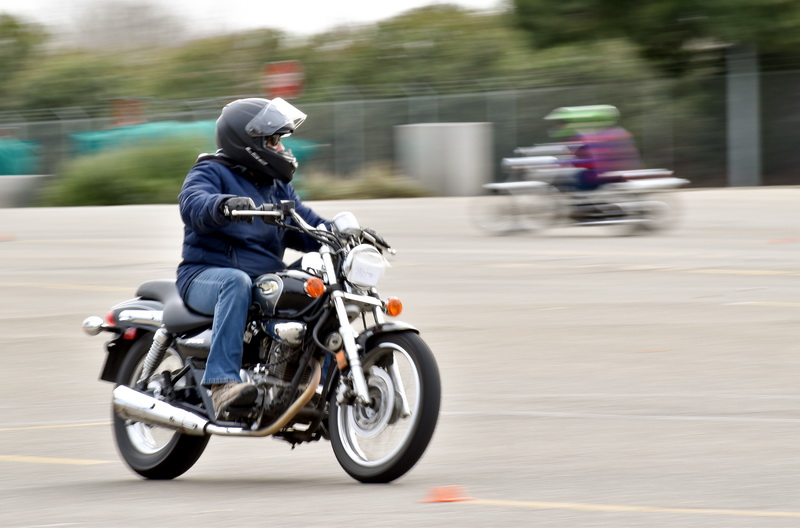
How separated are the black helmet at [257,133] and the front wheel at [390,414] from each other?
3.38 ft

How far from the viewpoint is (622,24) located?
35.7 m

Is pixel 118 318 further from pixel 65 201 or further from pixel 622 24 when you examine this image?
pixel 622 24

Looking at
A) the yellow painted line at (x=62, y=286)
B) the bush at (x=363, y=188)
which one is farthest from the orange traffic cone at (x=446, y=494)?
the bush at (x=363, y=188)

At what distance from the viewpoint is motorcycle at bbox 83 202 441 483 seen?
6172mm

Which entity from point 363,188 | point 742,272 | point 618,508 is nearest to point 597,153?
point 742,272

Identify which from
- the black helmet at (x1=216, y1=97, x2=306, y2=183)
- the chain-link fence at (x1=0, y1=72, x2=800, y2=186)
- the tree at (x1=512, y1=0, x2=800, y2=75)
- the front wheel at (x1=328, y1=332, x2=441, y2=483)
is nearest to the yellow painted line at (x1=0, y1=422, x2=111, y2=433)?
the black helmet at (x1=216, y1=97, x2=306, y2=183)

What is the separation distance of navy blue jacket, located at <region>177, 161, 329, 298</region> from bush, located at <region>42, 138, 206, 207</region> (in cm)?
2421

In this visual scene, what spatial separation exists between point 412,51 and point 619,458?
37490 mm

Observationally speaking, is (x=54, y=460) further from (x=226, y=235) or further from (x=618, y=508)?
(x=618, y=508)

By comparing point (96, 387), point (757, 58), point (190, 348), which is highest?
point (757, 58)

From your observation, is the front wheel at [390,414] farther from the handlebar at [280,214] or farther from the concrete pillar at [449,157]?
the concrete pillar at [449,157]

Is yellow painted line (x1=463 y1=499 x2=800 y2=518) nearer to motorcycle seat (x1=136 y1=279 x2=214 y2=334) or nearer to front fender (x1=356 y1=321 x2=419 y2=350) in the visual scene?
front fender (x1=356 y1=321 x2=419 y2=350)

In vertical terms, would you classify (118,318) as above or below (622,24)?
below

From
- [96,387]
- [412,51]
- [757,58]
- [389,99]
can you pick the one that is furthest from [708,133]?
[96,387]
